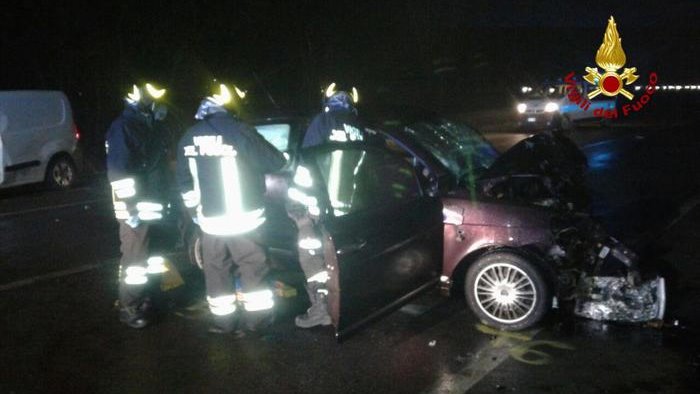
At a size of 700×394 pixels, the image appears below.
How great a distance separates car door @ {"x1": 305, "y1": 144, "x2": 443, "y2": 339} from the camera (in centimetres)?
445

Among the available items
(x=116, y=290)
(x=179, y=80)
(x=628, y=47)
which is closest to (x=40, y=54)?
(x=179, y=80)

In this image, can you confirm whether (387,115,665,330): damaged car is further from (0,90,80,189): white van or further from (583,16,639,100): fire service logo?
(583,16,639,100): fire service logo

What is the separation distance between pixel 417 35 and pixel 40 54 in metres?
20.7

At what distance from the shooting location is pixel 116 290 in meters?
6.39

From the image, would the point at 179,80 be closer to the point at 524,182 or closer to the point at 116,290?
the point at 116,290

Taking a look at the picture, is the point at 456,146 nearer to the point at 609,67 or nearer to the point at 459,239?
the point at 459,239

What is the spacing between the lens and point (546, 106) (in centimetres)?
2089

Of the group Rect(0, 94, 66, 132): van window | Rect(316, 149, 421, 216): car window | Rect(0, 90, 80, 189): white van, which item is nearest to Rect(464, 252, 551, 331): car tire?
Rect(316, 149, 421, 216): car window

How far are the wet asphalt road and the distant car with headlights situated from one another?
14.4m

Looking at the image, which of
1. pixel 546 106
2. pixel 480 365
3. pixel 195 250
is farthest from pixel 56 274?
pixel 546 106

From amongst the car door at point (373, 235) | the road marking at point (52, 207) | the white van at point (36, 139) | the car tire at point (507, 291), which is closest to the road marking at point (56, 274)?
the car door at point (373, 235)

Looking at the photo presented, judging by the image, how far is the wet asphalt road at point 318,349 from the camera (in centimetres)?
440

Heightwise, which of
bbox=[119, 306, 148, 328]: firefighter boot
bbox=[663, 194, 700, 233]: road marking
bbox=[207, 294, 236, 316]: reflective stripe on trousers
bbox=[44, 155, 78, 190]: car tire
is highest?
bbox=[44, 155, 78, 190]: car tire

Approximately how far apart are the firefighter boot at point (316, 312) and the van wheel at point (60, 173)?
29.7 ft
